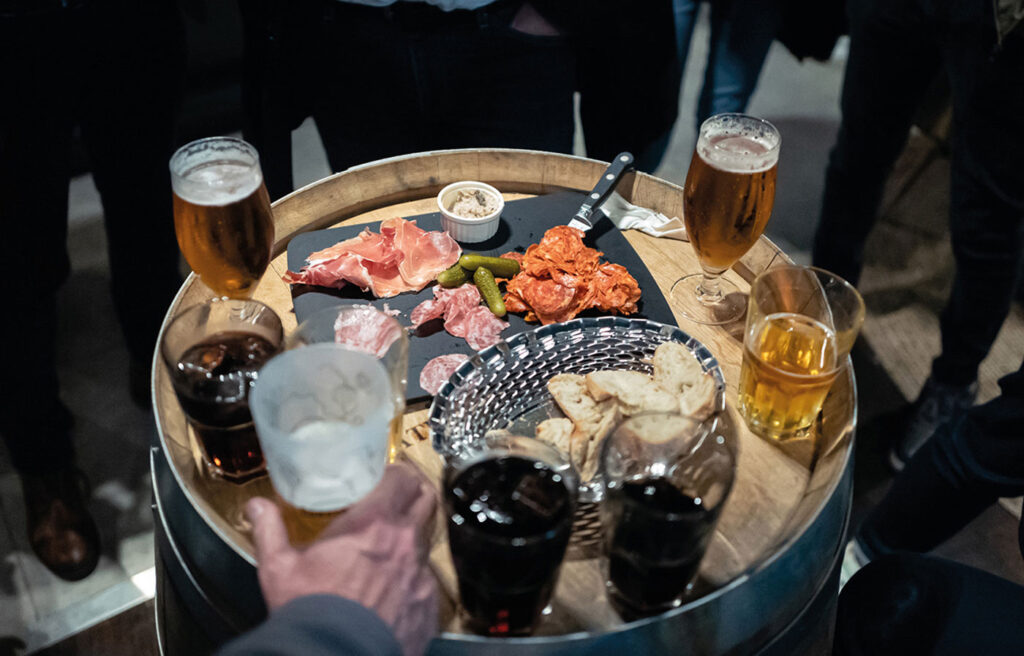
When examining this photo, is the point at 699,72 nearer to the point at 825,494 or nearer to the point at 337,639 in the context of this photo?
the point at 825,494

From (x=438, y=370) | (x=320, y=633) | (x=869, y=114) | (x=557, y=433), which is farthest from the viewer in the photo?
(x=869, y=114)

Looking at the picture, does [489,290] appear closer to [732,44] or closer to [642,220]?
[642,220]

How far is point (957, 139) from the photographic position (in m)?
2.22

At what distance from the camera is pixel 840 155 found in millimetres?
2662

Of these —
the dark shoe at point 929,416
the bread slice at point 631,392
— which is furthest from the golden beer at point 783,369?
the dark shoe at point 929,416

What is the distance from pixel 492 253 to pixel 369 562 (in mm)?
826

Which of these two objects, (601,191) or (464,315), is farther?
(601,191)

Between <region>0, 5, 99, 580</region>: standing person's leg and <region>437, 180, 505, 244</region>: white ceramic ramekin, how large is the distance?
105 centimetres

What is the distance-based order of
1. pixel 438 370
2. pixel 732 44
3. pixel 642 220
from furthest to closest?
pixel 732 44 → pixel 642 220 → pixel 438 370

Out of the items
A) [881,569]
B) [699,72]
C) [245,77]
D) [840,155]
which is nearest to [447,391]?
[881,569]

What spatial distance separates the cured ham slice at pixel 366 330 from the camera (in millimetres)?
1162

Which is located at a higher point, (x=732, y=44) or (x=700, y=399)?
(x=700, y=399)

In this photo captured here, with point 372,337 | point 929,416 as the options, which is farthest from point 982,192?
point 372,337

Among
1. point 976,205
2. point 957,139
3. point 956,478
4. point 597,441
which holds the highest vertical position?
point 597,441
